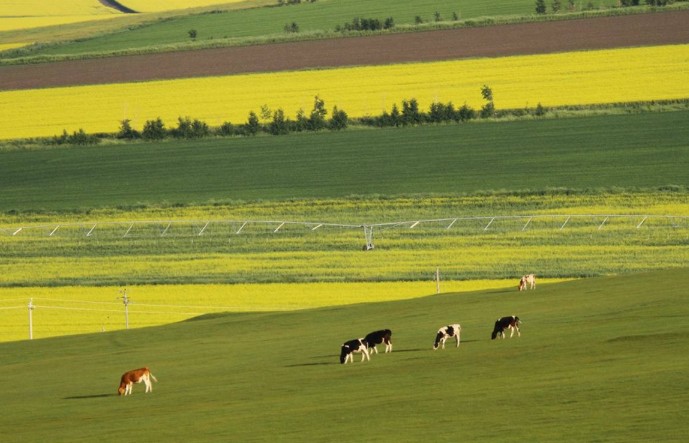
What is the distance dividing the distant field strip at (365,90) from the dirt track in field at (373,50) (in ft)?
4.43

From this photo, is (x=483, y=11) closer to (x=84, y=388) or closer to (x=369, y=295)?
(x=369, y=295)

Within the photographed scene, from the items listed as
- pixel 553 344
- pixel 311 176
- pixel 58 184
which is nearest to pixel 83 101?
pixel 58 184

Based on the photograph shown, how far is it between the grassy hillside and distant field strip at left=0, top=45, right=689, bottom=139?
5.94m

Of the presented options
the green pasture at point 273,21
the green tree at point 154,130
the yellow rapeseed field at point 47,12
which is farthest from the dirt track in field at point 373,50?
the yellow rapeseed field at point 47,12

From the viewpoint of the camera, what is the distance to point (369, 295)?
44781 millimetres

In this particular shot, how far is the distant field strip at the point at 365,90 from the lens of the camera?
309ft

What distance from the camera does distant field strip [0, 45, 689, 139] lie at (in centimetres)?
9412

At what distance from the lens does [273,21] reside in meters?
134

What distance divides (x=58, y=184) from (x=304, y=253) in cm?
2971

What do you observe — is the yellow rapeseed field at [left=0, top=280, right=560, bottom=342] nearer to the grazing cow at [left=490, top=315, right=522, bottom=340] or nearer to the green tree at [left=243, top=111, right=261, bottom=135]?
the grazing cow at [left=490, top=315, right=522, bottom=340]

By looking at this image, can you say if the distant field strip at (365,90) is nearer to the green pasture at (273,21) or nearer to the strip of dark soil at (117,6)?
the green pasture at (273,21)

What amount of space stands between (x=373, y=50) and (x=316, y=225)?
54994 millimetres

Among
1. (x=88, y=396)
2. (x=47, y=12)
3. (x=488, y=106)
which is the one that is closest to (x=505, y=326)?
(x=88, y=396)

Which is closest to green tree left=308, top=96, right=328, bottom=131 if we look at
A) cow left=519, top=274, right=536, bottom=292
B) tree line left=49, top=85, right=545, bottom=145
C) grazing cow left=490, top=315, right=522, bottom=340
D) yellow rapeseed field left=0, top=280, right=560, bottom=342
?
tree line left=49, top=85, right=545, bottom=145
